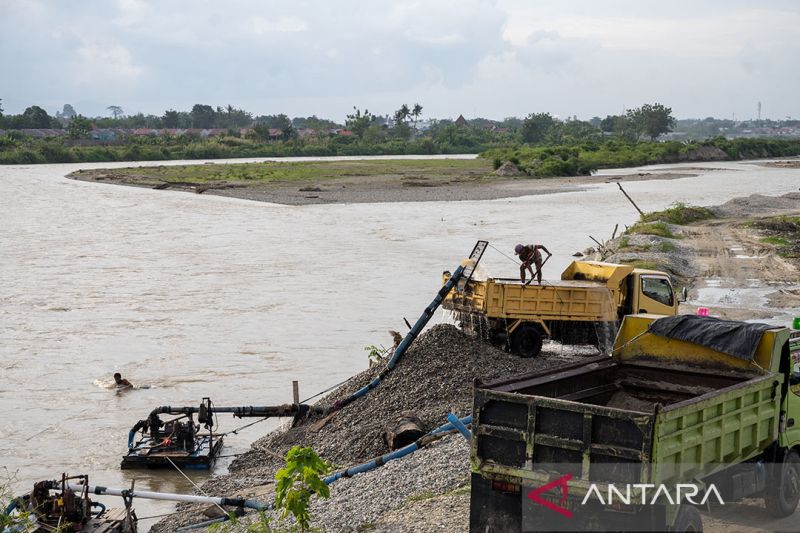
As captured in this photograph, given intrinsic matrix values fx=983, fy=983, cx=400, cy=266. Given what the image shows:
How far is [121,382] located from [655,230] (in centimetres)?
2647

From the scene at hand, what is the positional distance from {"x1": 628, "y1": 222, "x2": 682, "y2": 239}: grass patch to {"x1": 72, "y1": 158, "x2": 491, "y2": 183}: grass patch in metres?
42.9

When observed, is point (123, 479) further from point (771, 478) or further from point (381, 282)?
point (381, 282)

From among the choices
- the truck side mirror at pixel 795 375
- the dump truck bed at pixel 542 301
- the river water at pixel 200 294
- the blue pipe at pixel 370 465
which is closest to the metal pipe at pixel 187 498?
the blue pipe at pixel 370 465

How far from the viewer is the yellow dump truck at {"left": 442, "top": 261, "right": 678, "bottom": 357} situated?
19.7 meters

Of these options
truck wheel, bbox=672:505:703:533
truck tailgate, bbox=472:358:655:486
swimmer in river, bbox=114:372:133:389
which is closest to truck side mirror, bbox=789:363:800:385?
truck wheel, bbox=672:505:703:533

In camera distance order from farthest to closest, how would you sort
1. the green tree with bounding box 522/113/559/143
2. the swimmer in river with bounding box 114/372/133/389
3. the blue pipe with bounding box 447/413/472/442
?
the green tree with bounding box 522/113/559/143
the swimmer in river with bounding box 114/372/133/389
the blue pipe with bounding box 447/413/472/442

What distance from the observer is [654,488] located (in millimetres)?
8258

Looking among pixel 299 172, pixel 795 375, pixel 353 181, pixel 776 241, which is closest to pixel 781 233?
pixel 776 241

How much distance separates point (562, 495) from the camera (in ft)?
28.1

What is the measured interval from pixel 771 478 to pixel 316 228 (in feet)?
146

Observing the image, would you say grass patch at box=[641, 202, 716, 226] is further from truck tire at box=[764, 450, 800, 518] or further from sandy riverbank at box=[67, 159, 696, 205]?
truck tire at box=[764, 450, 800, 518]

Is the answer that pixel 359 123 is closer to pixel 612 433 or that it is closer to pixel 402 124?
pixel 402 124

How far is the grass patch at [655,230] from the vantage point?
136 ft

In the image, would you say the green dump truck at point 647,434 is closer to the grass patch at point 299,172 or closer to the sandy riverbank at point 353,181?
the sandy riverbank at point 353,181
